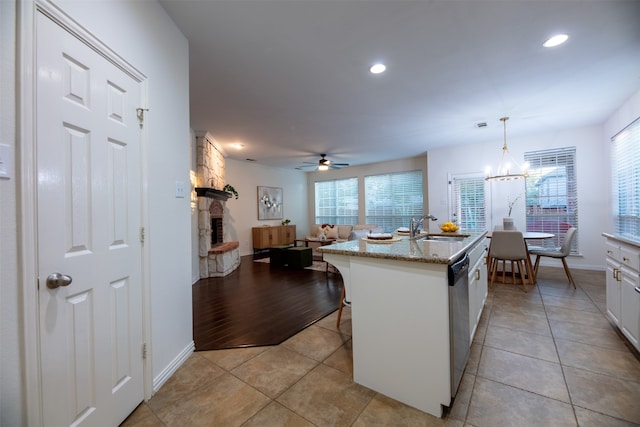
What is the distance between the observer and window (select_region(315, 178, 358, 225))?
841 centimetres

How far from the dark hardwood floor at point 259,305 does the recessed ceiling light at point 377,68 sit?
2.67 meters

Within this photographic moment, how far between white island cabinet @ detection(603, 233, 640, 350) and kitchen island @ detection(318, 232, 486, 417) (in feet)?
4.65

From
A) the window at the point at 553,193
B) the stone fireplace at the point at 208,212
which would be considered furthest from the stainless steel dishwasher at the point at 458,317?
the window at the point at 553,193

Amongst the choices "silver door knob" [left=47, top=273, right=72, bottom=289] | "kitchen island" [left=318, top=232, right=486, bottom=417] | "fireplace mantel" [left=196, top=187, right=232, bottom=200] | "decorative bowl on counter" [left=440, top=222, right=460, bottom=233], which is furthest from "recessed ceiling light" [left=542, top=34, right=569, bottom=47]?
"fireplace mantel" [left=196, top=187, right=232, bottom=200]

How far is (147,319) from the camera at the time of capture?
161cm

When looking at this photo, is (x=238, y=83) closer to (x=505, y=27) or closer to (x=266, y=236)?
(x=505, y=27)

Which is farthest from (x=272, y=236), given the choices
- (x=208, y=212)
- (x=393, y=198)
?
(x=393, y=198)

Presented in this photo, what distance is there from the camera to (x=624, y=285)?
2.10m

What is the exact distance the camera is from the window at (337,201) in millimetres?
8406

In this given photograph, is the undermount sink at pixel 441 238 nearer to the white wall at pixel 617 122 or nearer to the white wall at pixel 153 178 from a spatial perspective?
the white wall at pixel 153 178

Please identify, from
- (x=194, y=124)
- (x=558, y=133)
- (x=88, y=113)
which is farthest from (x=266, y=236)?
(x=558, y=133)

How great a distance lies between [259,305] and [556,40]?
3958 millimetres

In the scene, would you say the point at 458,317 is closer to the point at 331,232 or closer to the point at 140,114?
the point at 140,114

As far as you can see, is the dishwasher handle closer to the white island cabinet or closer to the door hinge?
the white island cabinet
